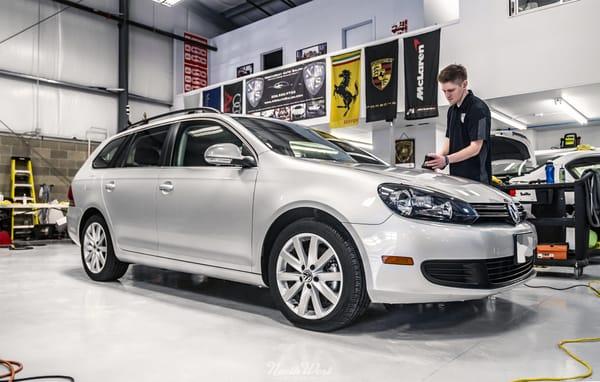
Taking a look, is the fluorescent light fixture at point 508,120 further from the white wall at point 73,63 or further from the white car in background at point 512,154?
the white wall at point 73,63

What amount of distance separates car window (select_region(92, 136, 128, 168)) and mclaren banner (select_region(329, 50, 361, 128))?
21.4ft

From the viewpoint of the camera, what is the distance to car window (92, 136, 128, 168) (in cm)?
381

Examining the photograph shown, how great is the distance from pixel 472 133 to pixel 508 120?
7828 mm

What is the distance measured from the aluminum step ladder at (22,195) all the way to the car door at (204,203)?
8.64m

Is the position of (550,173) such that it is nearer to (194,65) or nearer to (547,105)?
(547,105)

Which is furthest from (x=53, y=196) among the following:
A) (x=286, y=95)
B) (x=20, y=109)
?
(x=286, y=95)

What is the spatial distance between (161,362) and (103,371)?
22 centimetres

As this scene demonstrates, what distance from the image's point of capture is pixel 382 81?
30.1 ft

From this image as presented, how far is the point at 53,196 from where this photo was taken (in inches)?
461

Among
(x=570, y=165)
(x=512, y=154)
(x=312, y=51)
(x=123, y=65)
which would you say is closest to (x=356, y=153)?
(x=570, y=165)

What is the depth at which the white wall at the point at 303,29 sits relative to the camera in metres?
11.6

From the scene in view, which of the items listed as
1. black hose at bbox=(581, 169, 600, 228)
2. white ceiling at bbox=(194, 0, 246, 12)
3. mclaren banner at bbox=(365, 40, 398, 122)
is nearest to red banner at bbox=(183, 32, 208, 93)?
white ceiling at bbox=(194, 0, 246, 12)

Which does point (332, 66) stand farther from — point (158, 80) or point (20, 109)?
point (20, 109)

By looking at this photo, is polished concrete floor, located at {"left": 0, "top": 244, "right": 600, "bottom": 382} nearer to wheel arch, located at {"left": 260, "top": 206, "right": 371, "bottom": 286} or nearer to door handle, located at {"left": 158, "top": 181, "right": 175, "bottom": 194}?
wheel arch, located at {"left": 260, "top": 206, "right": 371, "bottom": 286}
